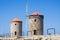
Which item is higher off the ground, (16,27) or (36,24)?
(36,24)

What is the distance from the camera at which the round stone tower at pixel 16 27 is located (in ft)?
157

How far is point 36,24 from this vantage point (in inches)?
1721

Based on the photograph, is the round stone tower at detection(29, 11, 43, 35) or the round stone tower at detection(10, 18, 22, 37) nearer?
the round stone tower at detection(29, 11, 43, 35)

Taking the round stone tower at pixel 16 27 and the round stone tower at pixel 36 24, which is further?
the round stone tower at pixel 16 27

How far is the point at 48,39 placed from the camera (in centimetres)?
3469

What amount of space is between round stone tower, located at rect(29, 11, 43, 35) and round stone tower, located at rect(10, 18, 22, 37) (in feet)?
14.6

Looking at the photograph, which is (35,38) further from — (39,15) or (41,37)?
(39,15)

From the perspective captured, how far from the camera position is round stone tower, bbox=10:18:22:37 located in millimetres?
47938

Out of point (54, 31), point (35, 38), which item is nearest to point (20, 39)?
point (35, 38)

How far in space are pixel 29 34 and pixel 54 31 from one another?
7.88m

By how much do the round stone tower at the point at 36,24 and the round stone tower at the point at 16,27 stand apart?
4445 mm

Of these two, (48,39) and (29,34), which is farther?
(29,34)

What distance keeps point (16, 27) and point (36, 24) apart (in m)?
5.93

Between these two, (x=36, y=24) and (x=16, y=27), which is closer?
(x=36, y=24)
